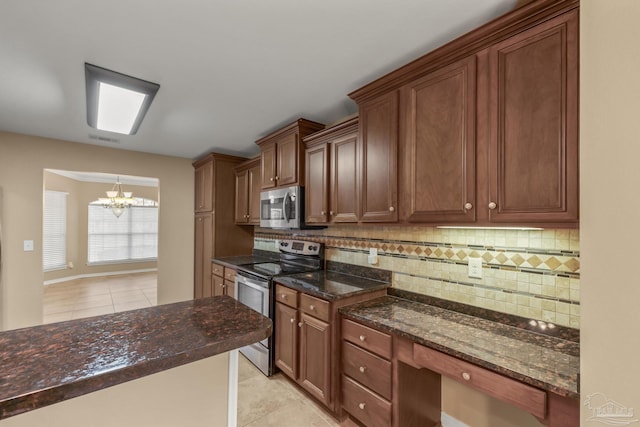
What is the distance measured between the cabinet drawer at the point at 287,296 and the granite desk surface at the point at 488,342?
1.76 feet

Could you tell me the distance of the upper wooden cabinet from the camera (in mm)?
2770

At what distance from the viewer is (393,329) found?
5.28ft

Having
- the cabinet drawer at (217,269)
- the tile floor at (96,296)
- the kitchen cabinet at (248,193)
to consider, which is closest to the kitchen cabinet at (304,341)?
the cabinet drawer at (217,269)

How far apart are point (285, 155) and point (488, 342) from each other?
2.33 meters

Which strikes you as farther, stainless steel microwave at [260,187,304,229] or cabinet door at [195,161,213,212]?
cabinet door at [195,161,213,212]

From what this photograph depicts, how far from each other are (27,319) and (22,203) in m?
1.37

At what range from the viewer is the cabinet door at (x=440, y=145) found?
4.83ft

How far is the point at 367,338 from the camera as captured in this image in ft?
5.84

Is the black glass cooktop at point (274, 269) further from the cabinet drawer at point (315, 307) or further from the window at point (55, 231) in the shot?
the window at point (55, 231)

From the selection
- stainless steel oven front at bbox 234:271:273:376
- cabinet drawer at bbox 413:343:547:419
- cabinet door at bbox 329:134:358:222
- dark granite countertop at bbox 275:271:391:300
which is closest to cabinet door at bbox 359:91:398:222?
cabinet door at bbox 329:134:358:222

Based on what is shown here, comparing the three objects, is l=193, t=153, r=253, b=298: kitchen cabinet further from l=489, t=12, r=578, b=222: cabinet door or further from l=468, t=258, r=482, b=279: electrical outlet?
l=489, t=12, r=578, b=222: cabinet door

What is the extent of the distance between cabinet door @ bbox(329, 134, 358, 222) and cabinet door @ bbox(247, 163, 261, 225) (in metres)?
1.50
